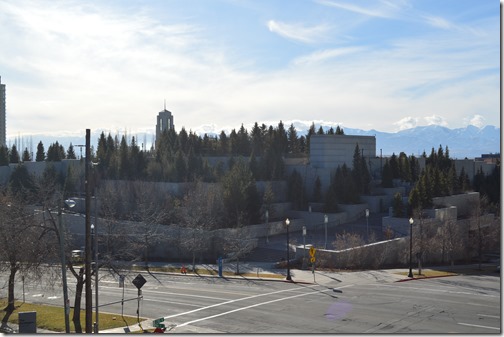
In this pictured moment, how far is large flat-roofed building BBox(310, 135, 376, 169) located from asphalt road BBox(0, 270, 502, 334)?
30.7 meters

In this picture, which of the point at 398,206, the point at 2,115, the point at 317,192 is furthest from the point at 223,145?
the point at 2,115

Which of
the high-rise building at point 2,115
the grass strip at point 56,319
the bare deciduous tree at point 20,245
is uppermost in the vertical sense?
the high-rise building at point 2,115

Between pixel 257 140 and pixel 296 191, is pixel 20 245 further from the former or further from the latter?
pixel 257 140

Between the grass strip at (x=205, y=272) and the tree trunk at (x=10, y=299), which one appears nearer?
the tree trunk at (x=10, y=299)

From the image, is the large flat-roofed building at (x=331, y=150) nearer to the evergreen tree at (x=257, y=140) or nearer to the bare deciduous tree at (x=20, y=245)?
the evergreen tree at (x=257, y=140)

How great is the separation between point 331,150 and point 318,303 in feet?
138

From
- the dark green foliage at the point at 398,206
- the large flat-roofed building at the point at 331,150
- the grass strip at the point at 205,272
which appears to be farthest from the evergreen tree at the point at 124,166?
the dark green foliage at the point at 398,206

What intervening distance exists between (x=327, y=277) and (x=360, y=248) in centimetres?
732

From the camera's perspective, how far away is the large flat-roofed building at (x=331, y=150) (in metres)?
68.6

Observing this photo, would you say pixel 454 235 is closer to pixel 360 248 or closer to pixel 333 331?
pixel 360 248

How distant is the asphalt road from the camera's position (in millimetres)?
23516

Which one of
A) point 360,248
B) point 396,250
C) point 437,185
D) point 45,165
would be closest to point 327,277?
point 360,248

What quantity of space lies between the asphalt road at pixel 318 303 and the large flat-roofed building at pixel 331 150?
30.7m

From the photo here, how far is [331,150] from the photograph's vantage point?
69.1 meters
